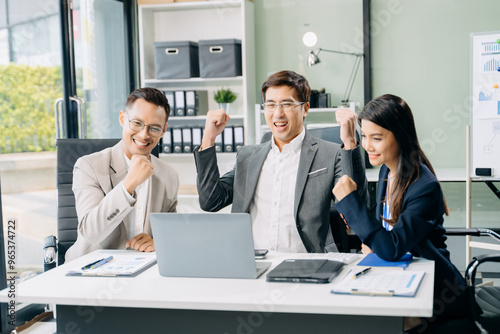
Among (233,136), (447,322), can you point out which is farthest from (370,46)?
(447,322)

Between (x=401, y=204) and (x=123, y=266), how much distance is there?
914 mm

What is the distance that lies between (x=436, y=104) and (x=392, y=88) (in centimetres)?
38

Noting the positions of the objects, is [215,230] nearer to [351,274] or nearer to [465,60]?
[351,274]

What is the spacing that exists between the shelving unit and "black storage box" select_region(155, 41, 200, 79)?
0.06 meters

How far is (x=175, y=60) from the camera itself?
491cm

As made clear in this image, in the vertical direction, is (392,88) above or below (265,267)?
above

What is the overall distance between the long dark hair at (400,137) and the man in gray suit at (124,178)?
843mm

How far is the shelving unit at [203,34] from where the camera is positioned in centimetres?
496

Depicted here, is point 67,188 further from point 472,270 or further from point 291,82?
point 472,270

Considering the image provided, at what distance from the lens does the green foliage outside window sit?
3453 mm

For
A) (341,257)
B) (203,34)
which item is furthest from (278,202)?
(203,34)

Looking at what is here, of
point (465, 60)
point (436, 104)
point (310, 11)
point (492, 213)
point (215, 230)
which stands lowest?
point (492, 213)

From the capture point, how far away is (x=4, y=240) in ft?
11.0

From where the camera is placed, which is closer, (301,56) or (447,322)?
(447,322)
